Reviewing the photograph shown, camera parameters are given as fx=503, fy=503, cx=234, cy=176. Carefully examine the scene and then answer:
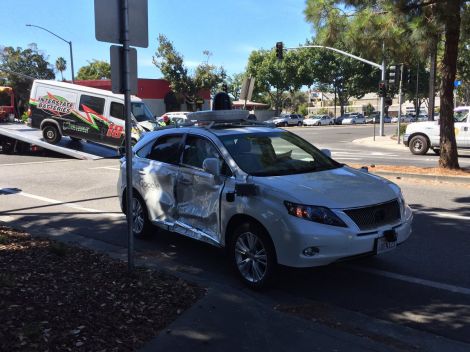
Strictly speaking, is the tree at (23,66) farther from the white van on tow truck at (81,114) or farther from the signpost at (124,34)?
the signpost at (124,34)

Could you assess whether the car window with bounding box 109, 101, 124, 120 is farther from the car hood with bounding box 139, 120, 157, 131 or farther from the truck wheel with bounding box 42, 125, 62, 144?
the truck wheel with bounding box 42, 125, 62, 144

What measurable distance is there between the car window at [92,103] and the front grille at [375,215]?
1453cm

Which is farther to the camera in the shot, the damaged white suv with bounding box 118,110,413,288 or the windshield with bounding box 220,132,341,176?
the windshield with bounding box 220,132,341,176

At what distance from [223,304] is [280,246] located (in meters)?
0.72

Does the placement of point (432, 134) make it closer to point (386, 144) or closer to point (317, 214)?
point (386, 144)

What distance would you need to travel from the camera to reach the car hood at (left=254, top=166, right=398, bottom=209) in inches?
177

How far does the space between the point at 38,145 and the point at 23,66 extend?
183 feet

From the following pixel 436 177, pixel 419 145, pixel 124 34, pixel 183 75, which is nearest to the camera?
pixel 124 34

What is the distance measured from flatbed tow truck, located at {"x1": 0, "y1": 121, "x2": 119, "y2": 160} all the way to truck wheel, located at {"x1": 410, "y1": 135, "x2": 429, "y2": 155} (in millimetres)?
10988

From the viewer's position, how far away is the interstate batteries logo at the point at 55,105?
1819 cm

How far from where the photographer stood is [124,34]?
451 cm

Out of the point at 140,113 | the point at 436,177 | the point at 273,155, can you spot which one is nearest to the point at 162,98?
the point at 140,113

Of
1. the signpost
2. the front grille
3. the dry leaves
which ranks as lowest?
the dry leaves

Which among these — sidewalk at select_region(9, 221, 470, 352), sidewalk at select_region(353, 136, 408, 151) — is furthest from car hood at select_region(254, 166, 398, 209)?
sidewalk at select_region(353, 136, 408, 151)
